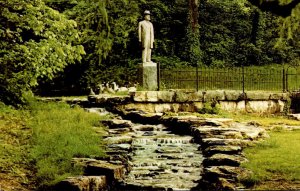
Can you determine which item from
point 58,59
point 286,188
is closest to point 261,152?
point 286,188

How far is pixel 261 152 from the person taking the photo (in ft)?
38.1

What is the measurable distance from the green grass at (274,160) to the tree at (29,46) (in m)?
5.77

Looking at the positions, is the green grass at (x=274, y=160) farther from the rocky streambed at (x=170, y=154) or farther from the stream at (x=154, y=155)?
the stream at (x=154, y=155)

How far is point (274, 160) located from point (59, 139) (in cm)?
500

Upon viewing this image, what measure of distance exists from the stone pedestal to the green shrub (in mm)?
3816

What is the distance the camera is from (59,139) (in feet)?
40.3

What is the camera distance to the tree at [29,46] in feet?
43.9

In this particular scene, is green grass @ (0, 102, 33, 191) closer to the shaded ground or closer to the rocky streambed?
the shaded ground

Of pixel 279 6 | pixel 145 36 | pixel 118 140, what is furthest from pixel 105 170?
pixel 145 36

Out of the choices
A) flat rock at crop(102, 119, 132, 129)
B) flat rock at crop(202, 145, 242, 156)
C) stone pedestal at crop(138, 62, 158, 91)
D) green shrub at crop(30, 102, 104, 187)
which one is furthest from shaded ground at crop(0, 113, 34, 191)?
stone pedestal at crop(138, 62, 158, 91)

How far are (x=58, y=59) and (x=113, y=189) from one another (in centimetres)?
554

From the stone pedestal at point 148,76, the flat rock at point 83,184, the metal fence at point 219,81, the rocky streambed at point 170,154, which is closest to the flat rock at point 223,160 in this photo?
the rocky streambed at point 170,154

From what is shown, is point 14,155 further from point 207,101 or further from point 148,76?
point 148,76

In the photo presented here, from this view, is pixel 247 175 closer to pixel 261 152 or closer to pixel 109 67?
pixel 261 152
